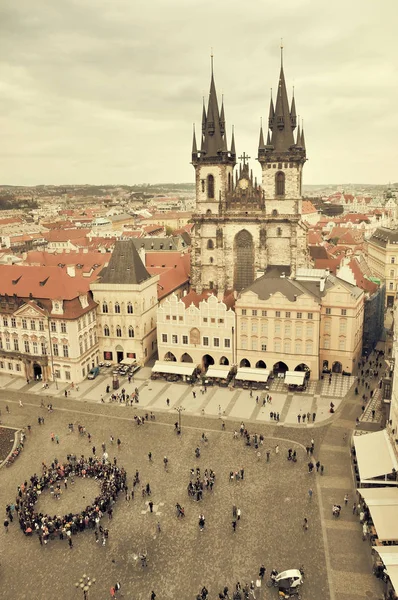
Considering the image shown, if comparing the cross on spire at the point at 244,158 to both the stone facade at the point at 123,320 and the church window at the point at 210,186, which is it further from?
the stone facade at the point at 123,320

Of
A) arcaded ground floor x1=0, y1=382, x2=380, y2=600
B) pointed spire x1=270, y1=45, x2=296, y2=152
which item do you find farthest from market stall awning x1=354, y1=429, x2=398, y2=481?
pointed spire x1=270, y1=45, x2=296, y2=152

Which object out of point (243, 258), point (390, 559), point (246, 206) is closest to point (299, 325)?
point (243, 258)

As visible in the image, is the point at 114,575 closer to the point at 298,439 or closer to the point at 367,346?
the point at 298,439

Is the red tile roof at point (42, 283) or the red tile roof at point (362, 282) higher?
the red tile roof at point (42, 283)

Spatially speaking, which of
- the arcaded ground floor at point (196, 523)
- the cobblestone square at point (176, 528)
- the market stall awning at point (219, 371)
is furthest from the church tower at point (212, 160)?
the cobblestone square at point (176, 528)

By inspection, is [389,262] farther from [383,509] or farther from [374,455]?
[383,509]

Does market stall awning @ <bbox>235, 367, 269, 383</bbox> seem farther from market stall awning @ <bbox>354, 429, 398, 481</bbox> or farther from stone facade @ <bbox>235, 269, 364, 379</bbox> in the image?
market stall awning @ <bbox>354, 429, 398, 481</bbox>
